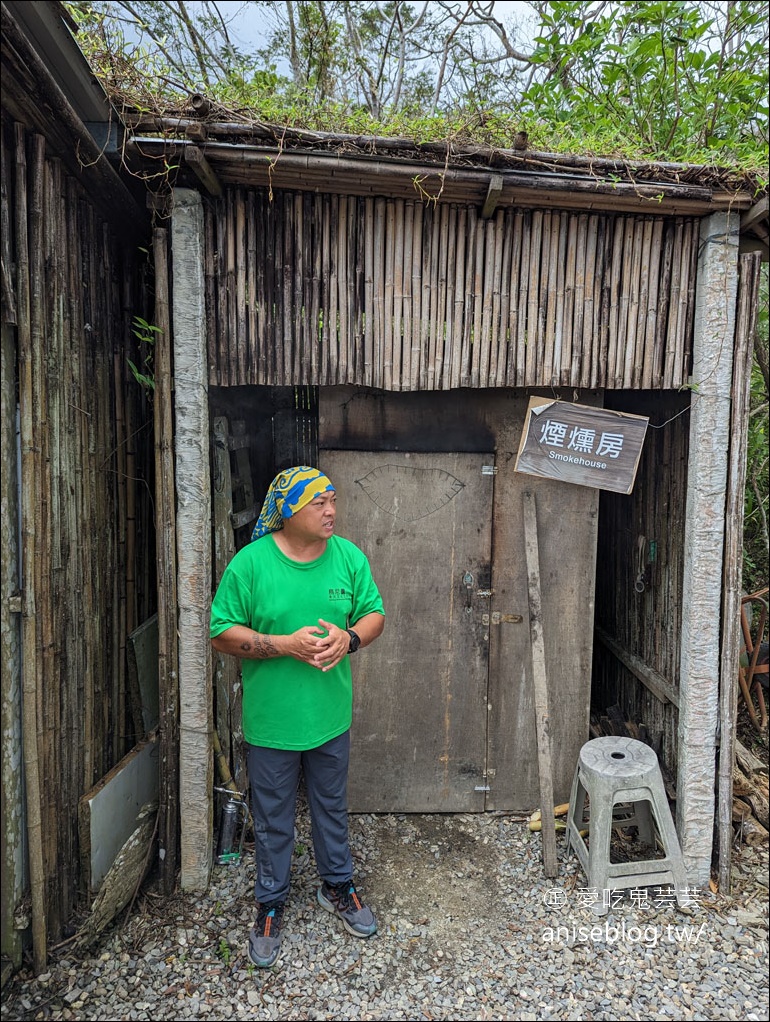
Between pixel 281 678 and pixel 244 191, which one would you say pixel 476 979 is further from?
pixel 244 191

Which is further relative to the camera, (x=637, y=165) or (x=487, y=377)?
(x=487, y=377)

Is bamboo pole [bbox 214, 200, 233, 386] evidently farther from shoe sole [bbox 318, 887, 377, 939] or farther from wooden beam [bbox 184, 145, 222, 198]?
shoe sole [bbox 318, 887, 377, 939]

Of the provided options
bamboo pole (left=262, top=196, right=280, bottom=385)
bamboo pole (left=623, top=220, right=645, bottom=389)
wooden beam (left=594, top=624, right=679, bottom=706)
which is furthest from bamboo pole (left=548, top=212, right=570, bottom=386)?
wooden beam (left=594, top=624, right=679, bottom=706)

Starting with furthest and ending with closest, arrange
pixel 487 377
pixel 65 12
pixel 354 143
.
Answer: pixel 487 377, pixel 354 143, pixel 65 12

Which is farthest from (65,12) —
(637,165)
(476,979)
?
(476,979)

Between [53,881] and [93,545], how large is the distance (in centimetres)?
143

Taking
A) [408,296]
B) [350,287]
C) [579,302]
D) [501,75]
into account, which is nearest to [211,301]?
[350,287]

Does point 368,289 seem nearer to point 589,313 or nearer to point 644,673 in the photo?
point 589,313

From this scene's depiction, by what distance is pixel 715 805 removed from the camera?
131 inches

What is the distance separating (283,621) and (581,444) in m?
1.92

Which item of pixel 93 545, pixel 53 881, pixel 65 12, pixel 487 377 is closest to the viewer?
pixel 65 12

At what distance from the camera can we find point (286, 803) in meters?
2.77

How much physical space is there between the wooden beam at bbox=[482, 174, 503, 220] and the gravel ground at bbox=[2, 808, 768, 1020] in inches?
135

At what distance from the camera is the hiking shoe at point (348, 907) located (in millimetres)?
2859
